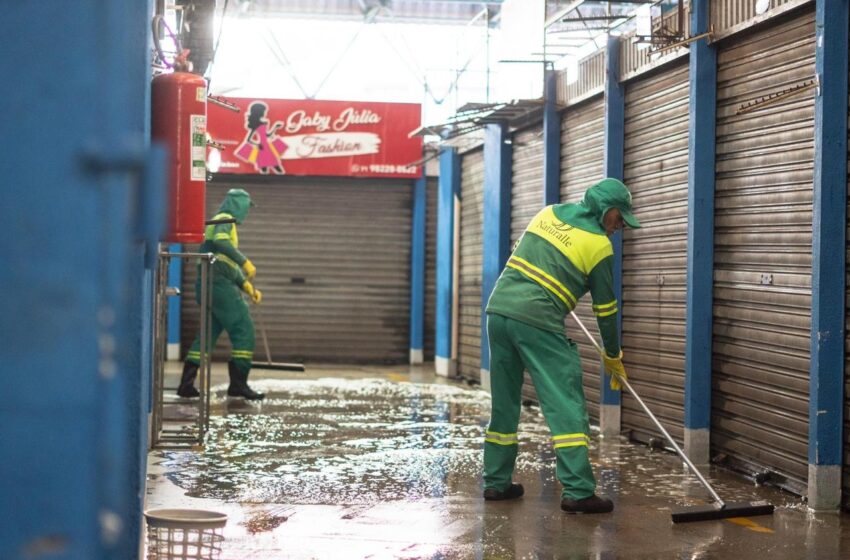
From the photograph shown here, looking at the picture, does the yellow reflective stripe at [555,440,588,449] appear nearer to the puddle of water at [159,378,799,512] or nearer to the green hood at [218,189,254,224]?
the puddle of water at [159,378,799,512]

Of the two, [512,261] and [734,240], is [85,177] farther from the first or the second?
[734,240]

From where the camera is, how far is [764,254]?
27.1 ft

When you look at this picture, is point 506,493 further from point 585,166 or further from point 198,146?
point 585,166

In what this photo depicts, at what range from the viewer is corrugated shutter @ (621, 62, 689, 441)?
9656mm

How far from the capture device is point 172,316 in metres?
18.4

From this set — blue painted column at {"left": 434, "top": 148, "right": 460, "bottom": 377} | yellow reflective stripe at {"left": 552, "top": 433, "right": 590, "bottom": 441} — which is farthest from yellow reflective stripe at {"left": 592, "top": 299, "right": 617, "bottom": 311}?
blue painted column at {"left": 434, "top": 148, "right": 460, "bottom": 377}

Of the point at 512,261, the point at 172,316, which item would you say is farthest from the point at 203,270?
the point at 172,316

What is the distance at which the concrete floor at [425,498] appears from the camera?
6.09m

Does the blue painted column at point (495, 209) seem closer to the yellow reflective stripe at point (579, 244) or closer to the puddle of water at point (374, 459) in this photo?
the puddle of water at point (374, 459)

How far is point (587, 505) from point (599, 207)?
186cm

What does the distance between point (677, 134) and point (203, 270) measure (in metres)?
4.17

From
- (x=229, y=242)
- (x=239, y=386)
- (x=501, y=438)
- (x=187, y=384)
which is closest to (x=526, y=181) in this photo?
(x=229, y=242)

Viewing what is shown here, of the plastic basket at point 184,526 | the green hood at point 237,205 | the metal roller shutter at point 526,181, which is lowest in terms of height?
the plastic basket at point 184,526

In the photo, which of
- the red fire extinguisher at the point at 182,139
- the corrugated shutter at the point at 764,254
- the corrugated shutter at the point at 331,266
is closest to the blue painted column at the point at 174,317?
the corrugated shutter at the point at 331,266
